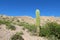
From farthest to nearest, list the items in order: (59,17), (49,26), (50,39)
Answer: (59,17) → (49,26) → (50,39)

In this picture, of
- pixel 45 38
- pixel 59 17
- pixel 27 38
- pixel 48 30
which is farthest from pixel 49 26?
pixel 59 17

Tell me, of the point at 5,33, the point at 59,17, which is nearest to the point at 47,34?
the point at 5,33

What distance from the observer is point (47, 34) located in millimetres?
24938

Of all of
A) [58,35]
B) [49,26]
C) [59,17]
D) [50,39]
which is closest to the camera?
[50,39]

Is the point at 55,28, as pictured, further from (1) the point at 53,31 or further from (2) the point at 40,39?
(2) the point at 40,39

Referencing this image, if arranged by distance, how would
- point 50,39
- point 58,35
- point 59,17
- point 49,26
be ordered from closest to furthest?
point 50,39, point 58,35, point 49,26, point 59,17

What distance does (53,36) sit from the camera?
23.4 metres

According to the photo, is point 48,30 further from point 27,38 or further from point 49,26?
point 27,38

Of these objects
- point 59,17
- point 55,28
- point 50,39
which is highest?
point 59,17

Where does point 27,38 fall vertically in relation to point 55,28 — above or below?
below

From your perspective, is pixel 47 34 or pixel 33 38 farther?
pixel 47 34

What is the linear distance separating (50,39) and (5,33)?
5106 millimetres

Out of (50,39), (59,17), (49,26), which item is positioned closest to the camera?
(50,39)

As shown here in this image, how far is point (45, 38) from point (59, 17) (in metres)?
39.2
